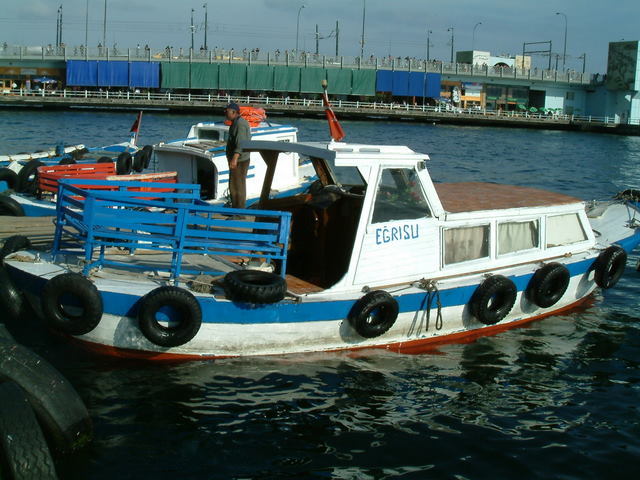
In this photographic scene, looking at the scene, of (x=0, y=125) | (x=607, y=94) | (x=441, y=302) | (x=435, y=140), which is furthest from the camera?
(x=607, y=94)

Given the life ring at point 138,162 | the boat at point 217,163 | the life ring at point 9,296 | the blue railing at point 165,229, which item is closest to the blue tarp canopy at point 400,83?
the life ring at point 138,162

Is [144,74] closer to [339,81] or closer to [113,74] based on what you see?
[113,74]

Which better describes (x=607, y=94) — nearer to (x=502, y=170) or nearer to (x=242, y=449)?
(x=502, y=170)

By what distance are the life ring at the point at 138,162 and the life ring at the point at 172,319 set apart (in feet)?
40.7

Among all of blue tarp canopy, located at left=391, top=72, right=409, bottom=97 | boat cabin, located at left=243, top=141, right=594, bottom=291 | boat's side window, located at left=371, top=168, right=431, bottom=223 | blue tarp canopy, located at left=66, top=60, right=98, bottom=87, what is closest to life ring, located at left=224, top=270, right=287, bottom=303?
boat cabin, located at left=243, top=141, right=594, bottom=291

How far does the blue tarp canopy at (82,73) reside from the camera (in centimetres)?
7794

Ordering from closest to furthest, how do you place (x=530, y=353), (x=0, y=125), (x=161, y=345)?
(x=161, y=345)
(x=530, y=353)
(x=0, y=125)

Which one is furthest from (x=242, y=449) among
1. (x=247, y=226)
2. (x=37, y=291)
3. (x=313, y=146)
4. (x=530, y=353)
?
(x=530, y=353)

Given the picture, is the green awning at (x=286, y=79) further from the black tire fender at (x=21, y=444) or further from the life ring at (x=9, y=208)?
the black tire fender at (x=21, y=444)

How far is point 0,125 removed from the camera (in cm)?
5106

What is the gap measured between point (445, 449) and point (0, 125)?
49896 millimetres

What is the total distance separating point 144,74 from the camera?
79125 mm

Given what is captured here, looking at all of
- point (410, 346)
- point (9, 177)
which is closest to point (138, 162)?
point (9, 177)

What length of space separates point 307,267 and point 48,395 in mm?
4429
